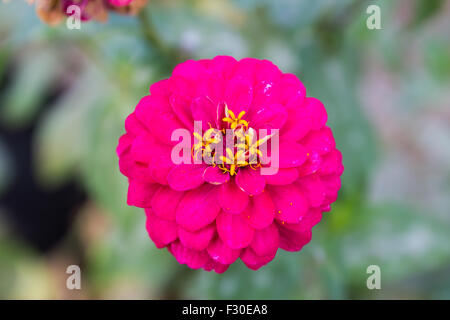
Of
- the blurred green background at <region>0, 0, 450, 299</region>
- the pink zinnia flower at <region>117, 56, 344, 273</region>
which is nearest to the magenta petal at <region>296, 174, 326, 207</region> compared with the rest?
the pink zinnia flower at <region>117, 56, 344, 273</region>

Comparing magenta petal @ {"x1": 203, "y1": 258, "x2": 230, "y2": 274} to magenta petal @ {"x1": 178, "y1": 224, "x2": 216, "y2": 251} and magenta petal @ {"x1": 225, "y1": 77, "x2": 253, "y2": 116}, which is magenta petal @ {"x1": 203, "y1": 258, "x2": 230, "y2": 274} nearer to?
magenta petal @ {"x1": 178, "y1": 224, "x2": 216, "y2": 251}

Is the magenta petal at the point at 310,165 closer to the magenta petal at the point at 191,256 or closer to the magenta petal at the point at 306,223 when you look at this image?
the magenta petal at the point at 306,223

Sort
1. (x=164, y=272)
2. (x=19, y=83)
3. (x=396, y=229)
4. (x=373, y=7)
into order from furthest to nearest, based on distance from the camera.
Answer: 1. (x=19, y=83)
2. (x=164, y=272)
3. (x=396, y=229)
4. (x=373, y=7)

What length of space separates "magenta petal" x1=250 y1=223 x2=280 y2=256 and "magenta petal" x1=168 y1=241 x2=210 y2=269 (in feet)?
0.20

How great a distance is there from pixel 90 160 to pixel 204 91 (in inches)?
21.7

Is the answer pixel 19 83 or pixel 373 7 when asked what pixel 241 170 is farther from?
pixel 19 83

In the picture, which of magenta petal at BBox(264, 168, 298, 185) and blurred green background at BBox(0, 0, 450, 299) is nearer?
magenta petal at BBox(264, 168, 298, 185)

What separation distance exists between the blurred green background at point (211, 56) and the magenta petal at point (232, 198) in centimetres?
31

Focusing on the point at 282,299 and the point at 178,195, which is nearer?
the point at 178,195

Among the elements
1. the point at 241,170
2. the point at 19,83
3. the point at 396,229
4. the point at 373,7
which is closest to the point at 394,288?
the point at 396,229

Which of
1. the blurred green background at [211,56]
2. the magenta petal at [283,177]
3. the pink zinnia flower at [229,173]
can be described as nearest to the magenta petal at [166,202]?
the pink zinnia flower at [229,173]

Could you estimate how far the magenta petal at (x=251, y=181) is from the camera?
1.87ft

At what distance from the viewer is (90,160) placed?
3.55 feet

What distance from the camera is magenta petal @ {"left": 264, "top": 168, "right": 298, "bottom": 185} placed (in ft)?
1.85
